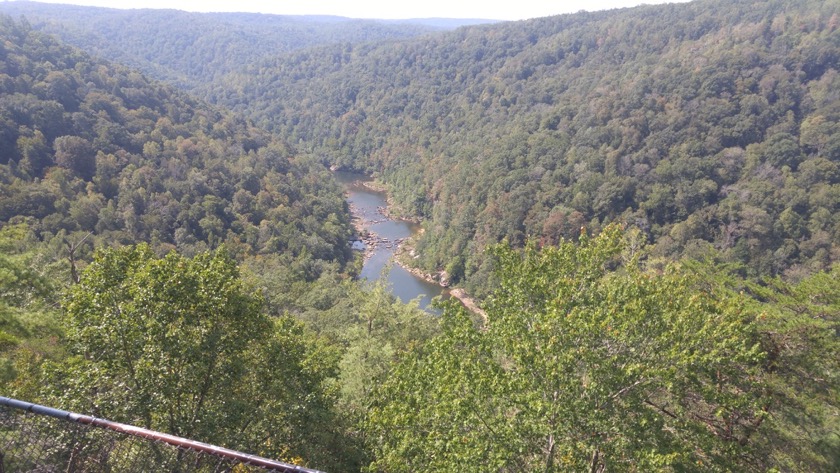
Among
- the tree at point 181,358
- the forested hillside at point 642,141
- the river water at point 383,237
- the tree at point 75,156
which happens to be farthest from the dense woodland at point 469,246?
the river water at point 383,237

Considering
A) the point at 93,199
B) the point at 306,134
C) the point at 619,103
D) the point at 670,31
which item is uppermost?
the point at 670,31

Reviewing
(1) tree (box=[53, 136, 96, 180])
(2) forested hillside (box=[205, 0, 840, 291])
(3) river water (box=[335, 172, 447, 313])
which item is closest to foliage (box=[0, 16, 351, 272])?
(1) tree (box=[53, 136, 96, 180])

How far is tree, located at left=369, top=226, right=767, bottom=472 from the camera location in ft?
26.9

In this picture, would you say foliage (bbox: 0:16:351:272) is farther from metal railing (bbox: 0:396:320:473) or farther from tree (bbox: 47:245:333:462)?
metal railing (bbox: 0:396:320:473)

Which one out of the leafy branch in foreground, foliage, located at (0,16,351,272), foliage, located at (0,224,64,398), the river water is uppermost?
the leafy branch in foreground

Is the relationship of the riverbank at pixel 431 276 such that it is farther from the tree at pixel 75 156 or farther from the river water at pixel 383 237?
the tree at pixel 75 156

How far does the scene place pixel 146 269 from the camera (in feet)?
32.9

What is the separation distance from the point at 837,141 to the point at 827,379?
65.2m

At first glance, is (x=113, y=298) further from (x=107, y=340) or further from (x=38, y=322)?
(x=38, y=322)

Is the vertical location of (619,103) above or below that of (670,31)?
below

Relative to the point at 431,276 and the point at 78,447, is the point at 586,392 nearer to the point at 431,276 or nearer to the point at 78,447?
the point at 78,447

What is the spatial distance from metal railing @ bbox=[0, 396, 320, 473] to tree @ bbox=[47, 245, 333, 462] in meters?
2.16

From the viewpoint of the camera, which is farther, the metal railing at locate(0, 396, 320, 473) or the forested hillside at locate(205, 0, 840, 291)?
the forested hillside at locate(205, 0, 840, 291)

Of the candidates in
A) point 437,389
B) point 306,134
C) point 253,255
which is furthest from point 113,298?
point 306,134
